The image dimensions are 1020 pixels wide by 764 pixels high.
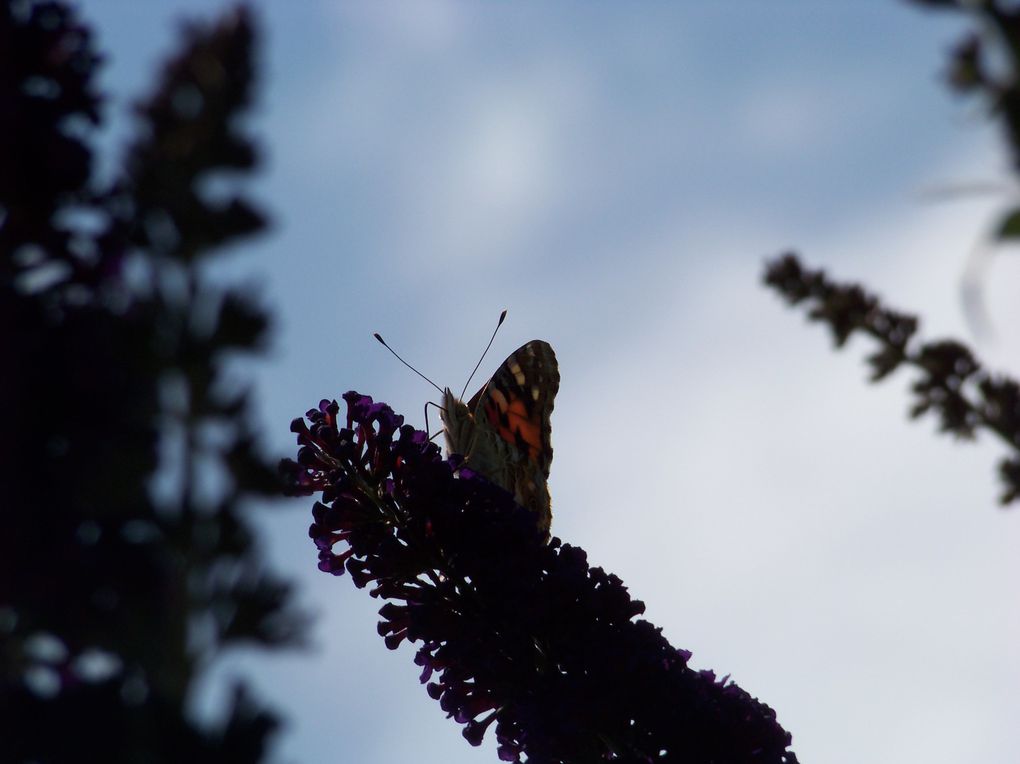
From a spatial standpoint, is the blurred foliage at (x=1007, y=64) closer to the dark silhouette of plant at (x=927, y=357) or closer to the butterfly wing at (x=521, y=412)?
the dark silhouette of plant at (x=927, y=357)

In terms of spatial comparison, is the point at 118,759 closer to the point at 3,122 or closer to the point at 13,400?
the point at 13,400

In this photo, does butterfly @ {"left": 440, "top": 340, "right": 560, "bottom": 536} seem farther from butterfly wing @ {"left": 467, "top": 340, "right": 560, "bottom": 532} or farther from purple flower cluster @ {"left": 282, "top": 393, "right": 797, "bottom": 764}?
purple flower cluster @ {"left": 282, "top": 393, "right": 797, "bottom": 764}

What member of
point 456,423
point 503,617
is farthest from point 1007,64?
point 456,423

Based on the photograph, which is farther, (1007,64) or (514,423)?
(514,423)

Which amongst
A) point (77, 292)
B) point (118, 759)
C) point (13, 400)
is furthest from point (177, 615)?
point (77, 292)

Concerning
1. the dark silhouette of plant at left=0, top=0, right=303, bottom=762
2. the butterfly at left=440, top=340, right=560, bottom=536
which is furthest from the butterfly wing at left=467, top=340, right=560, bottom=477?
the dark silhouette of plant at left=0, top=0, right=303, bottom=762

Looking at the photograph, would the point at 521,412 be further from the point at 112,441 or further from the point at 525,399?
the point at 112,441

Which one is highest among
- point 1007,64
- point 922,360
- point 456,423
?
point 456,423
